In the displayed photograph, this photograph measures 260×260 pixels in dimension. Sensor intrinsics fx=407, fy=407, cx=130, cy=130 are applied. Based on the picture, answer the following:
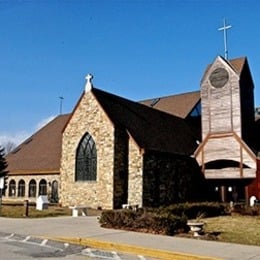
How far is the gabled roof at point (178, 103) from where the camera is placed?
42.5m

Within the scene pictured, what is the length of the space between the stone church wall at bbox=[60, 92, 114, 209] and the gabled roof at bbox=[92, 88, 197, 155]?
0.92 metres

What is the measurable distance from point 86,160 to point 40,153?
9.99 metres

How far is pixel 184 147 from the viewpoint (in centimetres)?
3362

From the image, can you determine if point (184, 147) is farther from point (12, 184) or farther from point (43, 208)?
point (12, 184)

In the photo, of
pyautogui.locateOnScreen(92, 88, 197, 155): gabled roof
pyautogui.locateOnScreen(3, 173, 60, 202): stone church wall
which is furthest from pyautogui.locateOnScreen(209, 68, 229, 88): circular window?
pyautogui.locateOnScreen(3, 173, 60, 202): stone church wall

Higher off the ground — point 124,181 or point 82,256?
point 124,181

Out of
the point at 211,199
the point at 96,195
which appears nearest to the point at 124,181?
the point at 96,195

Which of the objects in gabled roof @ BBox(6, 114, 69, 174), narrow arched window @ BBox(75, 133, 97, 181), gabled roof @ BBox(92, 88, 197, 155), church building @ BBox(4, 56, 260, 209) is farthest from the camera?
gabled roof @ BBox(6, 114, 69, 174)

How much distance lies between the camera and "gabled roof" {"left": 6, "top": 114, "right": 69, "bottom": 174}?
35688mm

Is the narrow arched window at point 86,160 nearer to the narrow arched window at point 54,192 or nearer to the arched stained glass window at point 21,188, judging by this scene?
the narrow arched window at point 54,192

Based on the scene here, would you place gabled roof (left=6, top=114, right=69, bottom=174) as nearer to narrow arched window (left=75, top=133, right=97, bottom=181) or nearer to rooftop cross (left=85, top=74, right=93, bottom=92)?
narrow arched window (left=75, top=133, right=97, bottom=181)

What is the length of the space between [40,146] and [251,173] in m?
20.4

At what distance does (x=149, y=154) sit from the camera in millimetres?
28125

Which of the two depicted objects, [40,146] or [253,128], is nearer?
[253,128]
